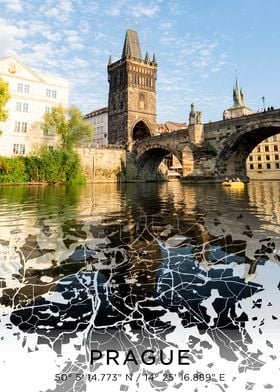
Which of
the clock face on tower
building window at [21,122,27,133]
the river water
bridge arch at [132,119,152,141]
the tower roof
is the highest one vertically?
the tower roof

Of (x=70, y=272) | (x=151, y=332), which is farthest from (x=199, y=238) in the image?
(x=151, y=332)

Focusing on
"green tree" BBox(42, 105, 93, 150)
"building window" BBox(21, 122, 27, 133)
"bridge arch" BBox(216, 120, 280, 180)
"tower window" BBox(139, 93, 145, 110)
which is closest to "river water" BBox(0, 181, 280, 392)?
"bridge arch" BBox(216, 120, 280, 180)

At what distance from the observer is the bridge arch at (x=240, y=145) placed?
34031 millimetres

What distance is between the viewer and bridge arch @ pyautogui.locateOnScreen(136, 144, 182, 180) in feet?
177

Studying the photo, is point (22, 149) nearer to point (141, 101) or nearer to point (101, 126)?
point (141, 101)

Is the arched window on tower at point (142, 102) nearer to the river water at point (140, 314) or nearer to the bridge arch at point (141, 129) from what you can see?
the bridge arch at point (141, 129)

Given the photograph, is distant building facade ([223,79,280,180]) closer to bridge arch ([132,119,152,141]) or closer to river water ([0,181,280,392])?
bridge arch ([132,119,152,141])

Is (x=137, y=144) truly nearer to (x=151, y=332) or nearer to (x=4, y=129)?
(x=4, y=129)

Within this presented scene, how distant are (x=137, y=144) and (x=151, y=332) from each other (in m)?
56.0

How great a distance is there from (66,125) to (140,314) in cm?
4193

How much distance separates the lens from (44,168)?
37.6 metres

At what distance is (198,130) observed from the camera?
41.2 meters

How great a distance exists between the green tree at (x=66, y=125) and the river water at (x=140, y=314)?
125ft

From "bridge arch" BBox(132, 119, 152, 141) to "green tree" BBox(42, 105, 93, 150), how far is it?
61.1ft
